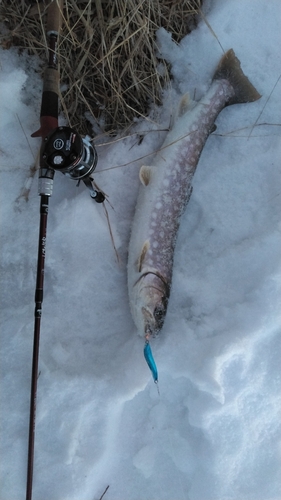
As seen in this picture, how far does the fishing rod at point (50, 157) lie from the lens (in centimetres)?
165

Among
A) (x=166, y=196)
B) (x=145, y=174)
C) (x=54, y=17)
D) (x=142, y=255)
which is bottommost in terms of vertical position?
(x=142, y=255)

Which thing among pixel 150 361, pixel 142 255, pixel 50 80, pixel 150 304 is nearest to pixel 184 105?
pixel 50 80

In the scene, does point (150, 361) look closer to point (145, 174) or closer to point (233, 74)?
point (145, 174)

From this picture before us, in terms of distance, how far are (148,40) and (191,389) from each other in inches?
68.3

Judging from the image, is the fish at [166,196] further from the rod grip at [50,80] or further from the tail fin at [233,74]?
the rod grip at [50,80]

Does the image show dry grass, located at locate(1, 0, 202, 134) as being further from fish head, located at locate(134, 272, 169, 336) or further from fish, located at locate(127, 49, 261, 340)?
fish head, located at locate(134, 272, 169, 336)

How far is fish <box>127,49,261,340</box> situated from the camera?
1.99 meters

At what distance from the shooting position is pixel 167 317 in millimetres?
2115

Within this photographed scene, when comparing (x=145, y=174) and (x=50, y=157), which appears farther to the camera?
(x=145, y=174)

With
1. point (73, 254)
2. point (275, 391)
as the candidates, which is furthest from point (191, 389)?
point (73, 254)

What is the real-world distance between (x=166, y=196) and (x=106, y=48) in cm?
77

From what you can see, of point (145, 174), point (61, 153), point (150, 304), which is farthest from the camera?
point (145, 174)

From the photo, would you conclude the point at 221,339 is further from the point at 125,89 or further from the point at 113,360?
the point at 125,89

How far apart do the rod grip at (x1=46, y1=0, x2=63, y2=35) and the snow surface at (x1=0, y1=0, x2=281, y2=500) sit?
0.37 metres
